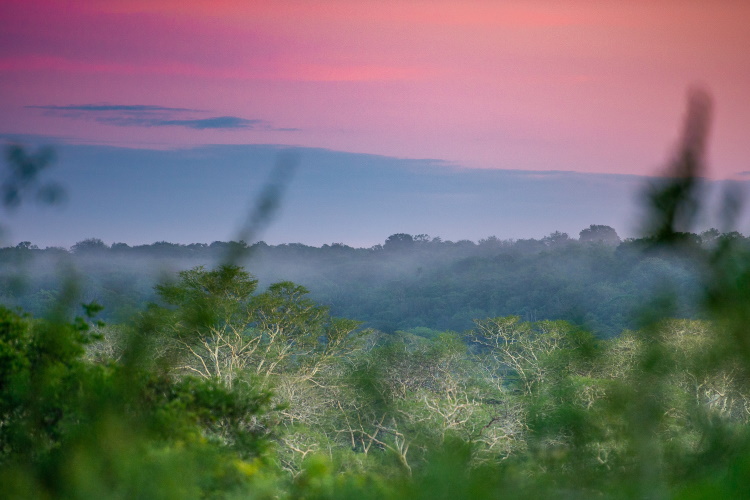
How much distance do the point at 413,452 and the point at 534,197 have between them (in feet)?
85.3

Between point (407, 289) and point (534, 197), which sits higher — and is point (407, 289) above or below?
below

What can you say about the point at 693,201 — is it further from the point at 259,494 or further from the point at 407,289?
the point at 407,289

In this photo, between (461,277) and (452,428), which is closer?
(452,428)

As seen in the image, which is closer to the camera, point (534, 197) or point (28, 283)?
point (28, 283)

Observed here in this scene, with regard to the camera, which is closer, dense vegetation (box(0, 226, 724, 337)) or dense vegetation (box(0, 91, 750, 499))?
dense vegetation (box(0, 91, 750, 499))

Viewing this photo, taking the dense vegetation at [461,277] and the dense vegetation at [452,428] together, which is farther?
the dense vegetation at [461,277]

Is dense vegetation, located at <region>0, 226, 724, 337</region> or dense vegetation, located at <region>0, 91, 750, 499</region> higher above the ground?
dense vegetation, located at <region>0, 91, 750, 499</region>

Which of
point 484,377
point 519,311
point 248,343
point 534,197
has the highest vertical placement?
point 534,197

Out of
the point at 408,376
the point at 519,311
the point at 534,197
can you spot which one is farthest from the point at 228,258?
the point at 519,311

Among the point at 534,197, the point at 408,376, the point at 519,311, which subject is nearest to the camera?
the point at 408,376

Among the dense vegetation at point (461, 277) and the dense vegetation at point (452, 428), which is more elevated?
the dense vegetation at point (452, 428)

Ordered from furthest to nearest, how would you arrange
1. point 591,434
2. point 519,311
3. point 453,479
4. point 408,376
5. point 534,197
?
1. point 519,311
2. point 534,197
3. point 408,376
4. point 591,434
5. point 453,479

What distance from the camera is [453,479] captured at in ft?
3.35

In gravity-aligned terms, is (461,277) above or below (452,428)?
below
